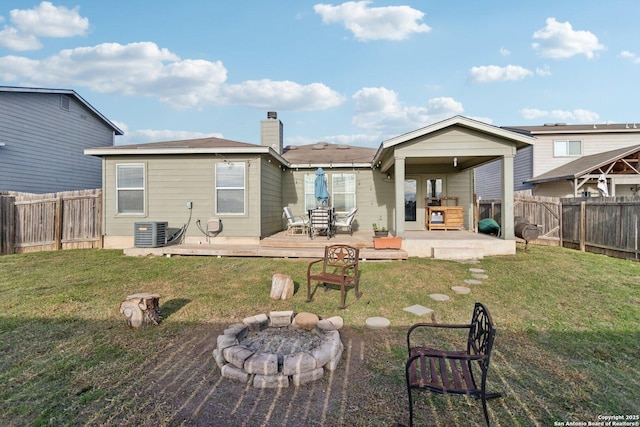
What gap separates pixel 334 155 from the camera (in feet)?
39.9

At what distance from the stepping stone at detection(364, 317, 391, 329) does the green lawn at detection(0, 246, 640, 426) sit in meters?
0.09

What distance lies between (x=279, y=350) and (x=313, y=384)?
0.62 m

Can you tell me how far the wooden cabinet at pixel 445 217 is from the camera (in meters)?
10.6

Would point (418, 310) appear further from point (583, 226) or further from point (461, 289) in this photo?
point (583, 226)

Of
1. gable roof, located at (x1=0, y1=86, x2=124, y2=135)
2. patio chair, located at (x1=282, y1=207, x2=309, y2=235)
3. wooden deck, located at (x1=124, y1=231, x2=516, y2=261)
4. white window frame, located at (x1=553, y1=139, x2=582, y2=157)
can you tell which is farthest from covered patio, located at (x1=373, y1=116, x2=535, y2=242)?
gable roof, located at (x1=0, y1=86, x2=124, y2=135)

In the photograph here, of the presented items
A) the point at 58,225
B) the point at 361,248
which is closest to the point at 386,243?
the point at 361,248

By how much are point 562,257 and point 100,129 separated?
19498 millimetres

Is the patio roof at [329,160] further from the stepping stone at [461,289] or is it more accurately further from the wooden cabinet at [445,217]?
the stepping stone at [461,289]

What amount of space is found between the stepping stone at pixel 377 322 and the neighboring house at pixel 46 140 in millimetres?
14153

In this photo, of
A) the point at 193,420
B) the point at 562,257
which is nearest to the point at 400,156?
the point at 562,257

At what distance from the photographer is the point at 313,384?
8.41 ft

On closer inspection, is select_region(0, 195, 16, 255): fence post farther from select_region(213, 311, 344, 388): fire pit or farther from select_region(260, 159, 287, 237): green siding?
select_region(213, 311, 344, 388): fire pit

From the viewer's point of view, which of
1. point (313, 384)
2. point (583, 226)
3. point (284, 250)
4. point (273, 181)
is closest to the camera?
point (313, 384)

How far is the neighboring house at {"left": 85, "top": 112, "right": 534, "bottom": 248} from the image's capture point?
26.6ft
